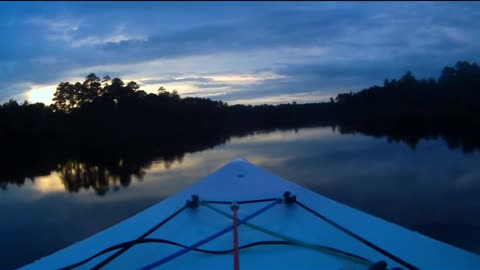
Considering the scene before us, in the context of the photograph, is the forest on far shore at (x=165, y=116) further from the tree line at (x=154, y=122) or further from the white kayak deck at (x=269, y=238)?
the white kayak deck at (x=269, y=238)

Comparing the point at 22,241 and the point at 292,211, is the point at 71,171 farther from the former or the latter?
the point at 292,211

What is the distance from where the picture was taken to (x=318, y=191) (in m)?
5.44

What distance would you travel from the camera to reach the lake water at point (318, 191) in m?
3.77

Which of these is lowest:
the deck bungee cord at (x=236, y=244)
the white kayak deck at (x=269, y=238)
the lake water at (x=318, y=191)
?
the lake water at (x=318, y=191)

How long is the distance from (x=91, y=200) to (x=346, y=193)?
3512 mm

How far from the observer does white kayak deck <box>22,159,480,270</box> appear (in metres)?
1.51

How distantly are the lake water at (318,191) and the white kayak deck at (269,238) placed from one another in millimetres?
1606

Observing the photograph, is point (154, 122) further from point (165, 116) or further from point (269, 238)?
point (269, 238)

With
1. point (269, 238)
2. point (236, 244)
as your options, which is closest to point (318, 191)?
point (269, 238)

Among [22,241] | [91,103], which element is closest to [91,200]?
[22,241]

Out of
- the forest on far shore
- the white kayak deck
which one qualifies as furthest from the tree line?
the white kayak deck

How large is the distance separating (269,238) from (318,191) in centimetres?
379

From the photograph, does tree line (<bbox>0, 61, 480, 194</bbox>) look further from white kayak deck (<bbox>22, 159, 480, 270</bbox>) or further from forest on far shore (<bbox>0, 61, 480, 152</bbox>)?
white kayak deck (<bbox>22, 159, 480, 270</bbox>)

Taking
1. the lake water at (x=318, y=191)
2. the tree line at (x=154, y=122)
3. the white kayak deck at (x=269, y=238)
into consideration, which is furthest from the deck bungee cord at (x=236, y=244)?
the tree line at (x=154, y=122)
